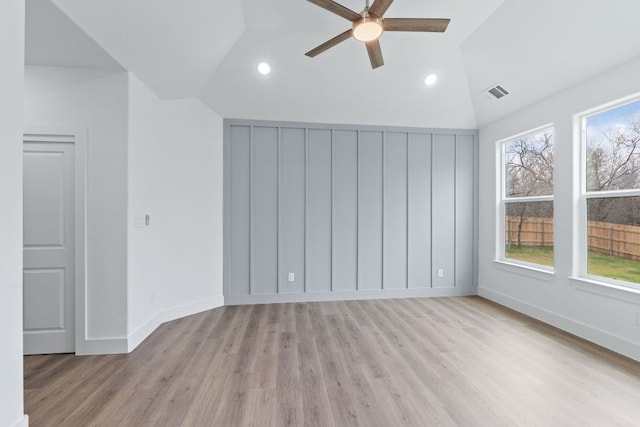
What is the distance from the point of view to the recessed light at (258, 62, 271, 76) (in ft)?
11.3

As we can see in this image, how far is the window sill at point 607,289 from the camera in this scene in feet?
8.35

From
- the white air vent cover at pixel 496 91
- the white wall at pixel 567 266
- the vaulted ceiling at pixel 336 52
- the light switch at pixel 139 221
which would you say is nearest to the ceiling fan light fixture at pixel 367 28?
the vaulted ceiling at pixel 336 52

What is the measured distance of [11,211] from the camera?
150 centimetres

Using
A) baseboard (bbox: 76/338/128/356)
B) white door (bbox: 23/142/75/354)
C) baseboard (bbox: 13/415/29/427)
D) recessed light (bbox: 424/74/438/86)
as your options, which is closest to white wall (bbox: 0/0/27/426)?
baseboard (bbox: 13/415/29/427)

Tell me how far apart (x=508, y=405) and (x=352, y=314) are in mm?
1946

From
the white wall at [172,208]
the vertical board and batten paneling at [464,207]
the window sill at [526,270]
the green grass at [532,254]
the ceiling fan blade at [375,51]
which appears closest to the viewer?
the ceiling fan blade at [375,51]

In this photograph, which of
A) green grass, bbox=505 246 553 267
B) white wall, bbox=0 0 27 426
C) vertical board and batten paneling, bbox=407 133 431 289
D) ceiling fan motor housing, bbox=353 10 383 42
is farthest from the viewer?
vertical board and batten paneling, bbox=407 133 431 289

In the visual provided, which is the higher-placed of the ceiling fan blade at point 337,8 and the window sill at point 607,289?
the ceiling fan blade at point 337,8

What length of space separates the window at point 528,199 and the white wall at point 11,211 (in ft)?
15.7

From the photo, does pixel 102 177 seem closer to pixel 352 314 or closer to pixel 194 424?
pixel 194 424

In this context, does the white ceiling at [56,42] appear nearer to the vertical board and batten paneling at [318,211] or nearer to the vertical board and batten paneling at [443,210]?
the vertical board and batten paneling at [318,211]

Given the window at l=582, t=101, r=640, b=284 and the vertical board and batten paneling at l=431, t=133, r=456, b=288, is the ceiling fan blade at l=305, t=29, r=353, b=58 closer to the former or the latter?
the vertical board and batten paneling at l=431, t=133, r=456, b=288

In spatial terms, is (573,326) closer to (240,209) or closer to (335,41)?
(335,41)

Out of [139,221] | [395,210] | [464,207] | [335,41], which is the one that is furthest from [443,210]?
[139,221]
